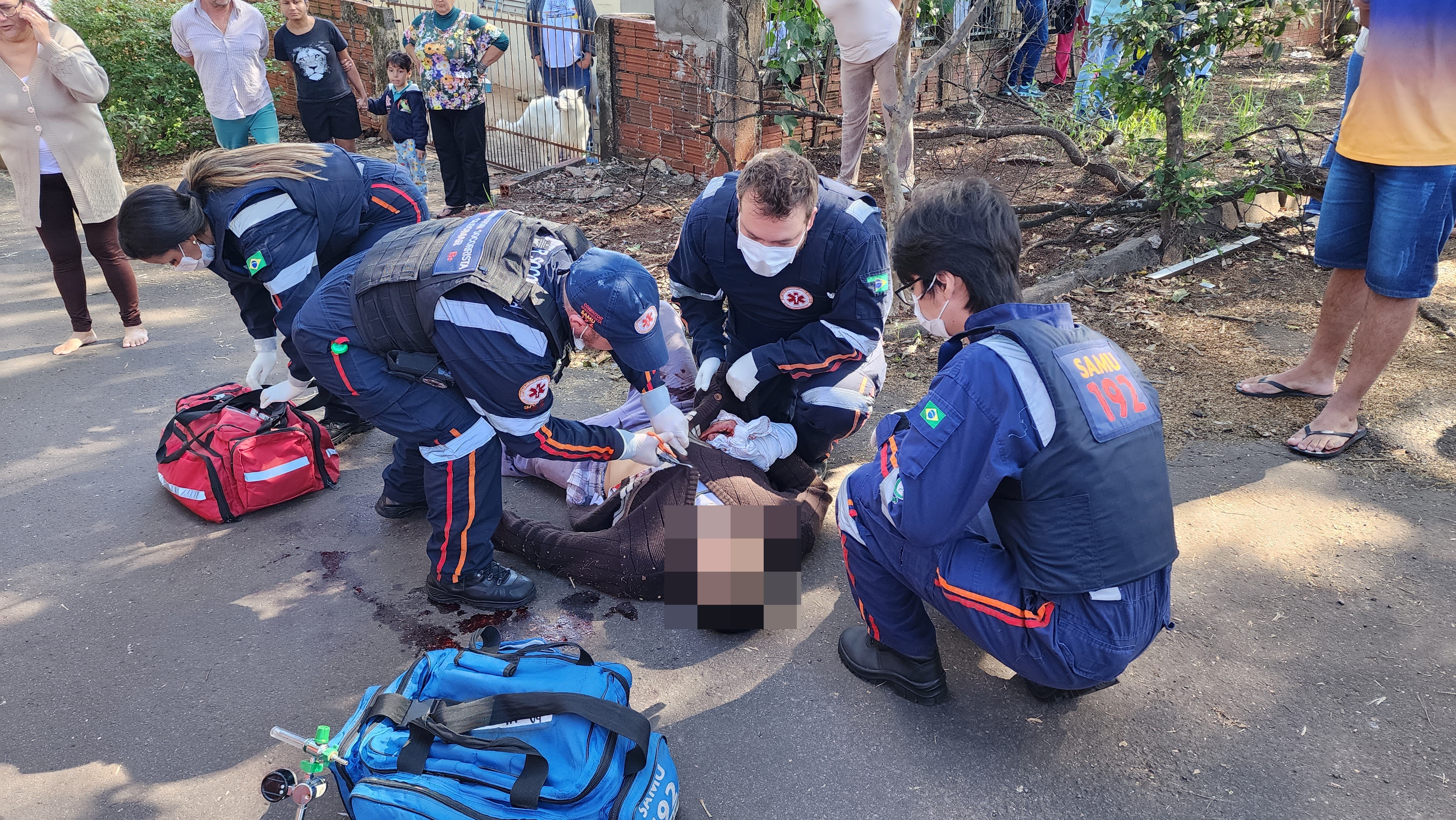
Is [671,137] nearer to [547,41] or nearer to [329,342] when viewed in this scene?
[547,41]

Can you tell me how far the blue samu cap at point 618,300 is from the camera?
2561 millimetres

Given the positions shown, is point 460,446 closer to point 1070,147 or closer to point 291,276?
point 291,276

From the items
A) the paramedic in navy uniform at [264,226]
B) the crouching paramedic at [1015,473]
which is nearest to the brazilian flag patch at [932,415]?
the crouching paramedic at [1015,473]

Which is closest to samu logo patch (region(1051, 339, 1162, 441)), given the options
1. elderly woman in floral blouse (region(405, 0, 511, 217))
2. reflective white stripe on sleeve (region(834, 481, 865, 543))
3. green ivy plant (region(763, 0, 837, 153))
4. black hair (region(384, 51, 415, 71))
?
reflective white stripe on sleeve (region(834, 481, 865, 543))

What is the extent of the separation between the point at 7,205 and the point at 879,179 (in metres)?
7.12

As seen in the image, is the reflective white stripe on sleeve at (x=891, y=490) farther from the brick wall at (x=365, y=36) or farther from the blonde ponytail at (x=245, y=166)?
the brick wall at (x=365, y=36)

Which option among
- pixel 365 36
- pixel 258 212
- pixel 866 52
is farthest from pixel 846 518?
pixel 365 36

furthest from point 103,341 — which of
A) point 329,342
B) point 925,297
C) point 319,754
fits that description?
point 925,297

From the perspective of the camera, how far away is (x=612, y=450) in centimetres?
294

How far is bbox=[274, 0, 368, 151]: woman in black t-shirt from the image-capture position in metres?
6.81

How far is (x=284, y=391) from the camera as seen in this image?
346cm

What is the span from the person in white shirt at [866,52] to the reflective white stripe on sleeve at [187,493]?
3803mm

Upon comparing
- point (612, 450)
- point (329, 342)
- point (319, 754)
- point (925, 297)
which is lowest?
point (319, 754)

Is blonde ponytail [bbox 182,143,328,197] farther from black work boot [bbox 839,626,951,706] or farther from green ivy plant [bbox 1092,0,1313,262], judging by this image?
green ivy plant [bbox 1092,0,1313,262]
